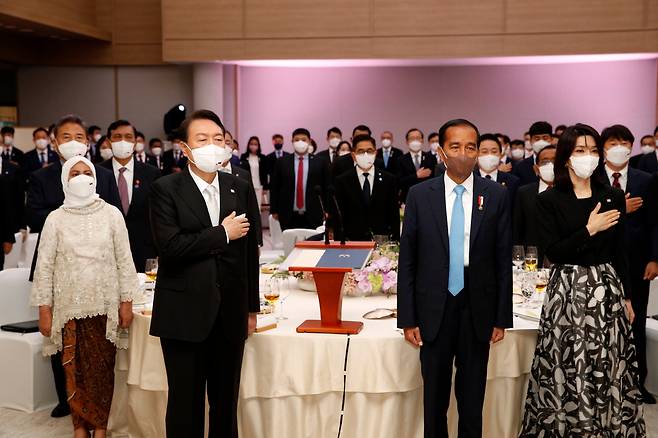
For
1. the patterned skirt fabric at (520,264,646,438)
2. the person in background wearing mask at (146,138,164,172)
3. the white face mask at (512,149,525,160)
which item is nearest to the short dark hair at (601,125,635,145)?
the patterned skirt fabric at (520,264,646,438)

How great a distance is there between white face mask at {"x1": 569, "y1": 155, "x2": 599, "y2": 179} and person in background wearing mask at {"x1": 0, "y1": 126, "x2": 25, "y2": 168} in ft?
34.1

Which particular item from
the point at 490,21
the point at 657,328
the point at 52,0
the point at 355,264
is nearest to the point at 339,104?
the point at 490,21

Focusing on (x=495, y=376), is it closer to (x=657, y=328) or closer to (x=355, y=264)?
(x=355, y=264)

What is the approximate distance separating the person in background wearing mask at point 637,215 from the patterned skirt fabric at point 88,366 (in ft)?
10.1

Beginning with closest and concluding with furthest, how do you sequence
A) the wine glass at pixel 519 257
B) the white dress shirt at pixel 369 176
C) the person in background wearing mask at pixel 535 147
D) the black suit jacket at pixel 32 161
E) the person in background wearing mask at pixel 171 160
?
the wine glass at pixel 519 257 < the white dress shirt at pixel 369 176 < the person in background wearing mask at pixel 535 147 < the black suit jacket at pixel 32 161 < the person in background wearing mask at pixel 171 160

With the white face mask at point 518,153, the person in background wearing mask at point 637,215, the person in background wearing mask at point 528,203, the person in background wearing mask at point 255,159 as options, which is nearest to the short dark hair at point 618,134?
the person in background wearing mask at point 637,215

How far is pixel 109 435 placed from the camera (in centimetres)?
452

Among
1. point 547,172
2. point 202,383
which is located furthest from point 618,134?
point 202,383

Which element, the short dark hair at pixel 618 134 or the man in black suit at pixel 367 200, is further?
the man in black suit at pixel 367 200

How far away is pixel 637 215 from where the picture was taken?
5.08 metres

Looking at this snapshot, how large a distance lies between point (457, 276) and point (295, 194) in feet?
18.9

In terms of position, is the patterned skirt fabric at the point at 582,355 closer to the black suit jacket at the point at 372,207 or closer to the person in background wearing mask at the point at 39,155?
the black suit jacket at the point at 372,207

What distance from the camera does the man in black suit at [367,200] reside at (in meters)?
6.26

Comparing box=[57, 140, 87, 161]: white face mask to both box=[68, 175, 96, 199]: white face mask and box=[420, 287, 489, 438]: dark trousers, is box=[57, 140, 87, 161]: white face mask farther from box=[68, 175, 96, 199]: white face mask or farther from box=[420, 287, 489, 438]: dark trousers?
box=[420, 287, 489, 438]: dark trousers
